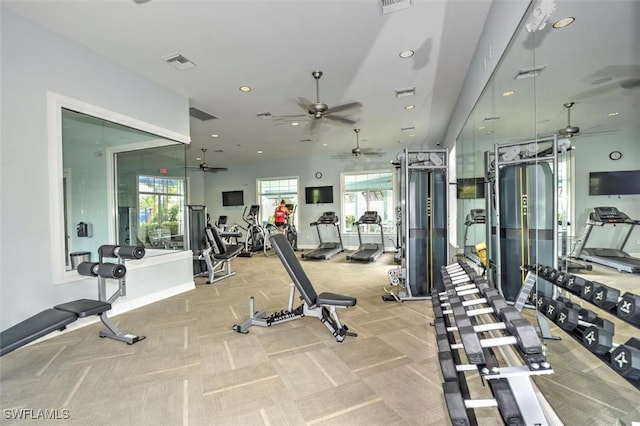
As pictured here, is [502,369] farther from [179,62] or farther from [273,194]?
[273,194]

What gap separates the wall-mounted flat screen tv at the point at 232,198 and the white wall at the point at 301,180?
0.15 meters

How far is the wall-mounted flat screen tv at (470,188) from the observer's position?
3.88m

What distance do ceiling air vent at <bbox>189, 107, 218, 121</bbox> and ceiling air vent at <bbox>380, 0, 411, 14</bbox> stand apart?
12.9 feet

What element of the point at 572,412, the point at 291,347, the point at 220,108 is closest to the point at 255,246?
the point at 220,108

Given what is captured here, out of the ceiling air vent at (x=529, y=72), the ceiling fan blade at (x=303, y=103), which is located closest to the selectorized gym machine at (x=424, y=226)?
the ceiling air vent at (x=529, y=72)

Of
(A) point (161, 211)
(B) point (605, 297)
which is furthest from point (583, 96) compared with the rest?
(A) point (161, 211)

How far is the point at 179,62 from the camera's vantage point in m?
3.67

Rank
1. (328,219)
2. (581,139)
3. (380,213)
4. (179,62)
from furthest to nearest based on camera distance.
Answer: (380,213), (328,219), (179,62), (581,139)

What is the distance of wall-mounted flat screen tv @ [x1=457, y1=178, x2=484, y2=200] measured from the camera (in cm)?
388

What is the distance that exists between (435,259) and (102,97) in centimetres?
495

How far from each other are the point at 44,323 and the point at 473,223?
16.8 feet

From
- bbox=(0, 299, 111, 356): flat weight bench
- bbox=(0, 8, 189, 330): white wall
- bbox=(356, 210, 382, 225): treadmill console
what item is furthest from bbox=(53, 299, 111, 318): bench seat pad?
bbox=(356, 210, 382, 225): treadmill console

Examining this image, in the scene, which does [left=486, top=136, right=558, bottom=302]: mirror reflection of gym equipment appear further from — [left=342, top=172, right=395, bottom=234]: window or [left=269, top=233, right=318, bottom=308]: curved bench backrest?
[left=342, top=172, right=395, bottom=234]: window

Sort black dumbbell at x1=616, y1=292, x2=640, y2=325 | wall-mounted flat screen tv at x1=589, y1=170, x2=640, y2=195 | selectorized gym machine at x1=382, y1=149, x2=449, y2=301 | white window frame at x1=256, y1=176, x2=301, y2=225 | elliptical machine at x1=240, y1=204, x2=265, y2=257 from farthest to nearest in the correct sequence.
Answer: white window frame at x1=256, y1=176, x2=301, y2=225
elliptical machine at x1=240, y1=204, x2=265, y2=257
selectorized gym machine at x1=382, y1=149, x2=449, y2=301
wall-mounted flat screen tv at x1=589, y1=170, x2=640, y2=195
black dumbbell at x1=616, y1=292, x2=640, y2=325
